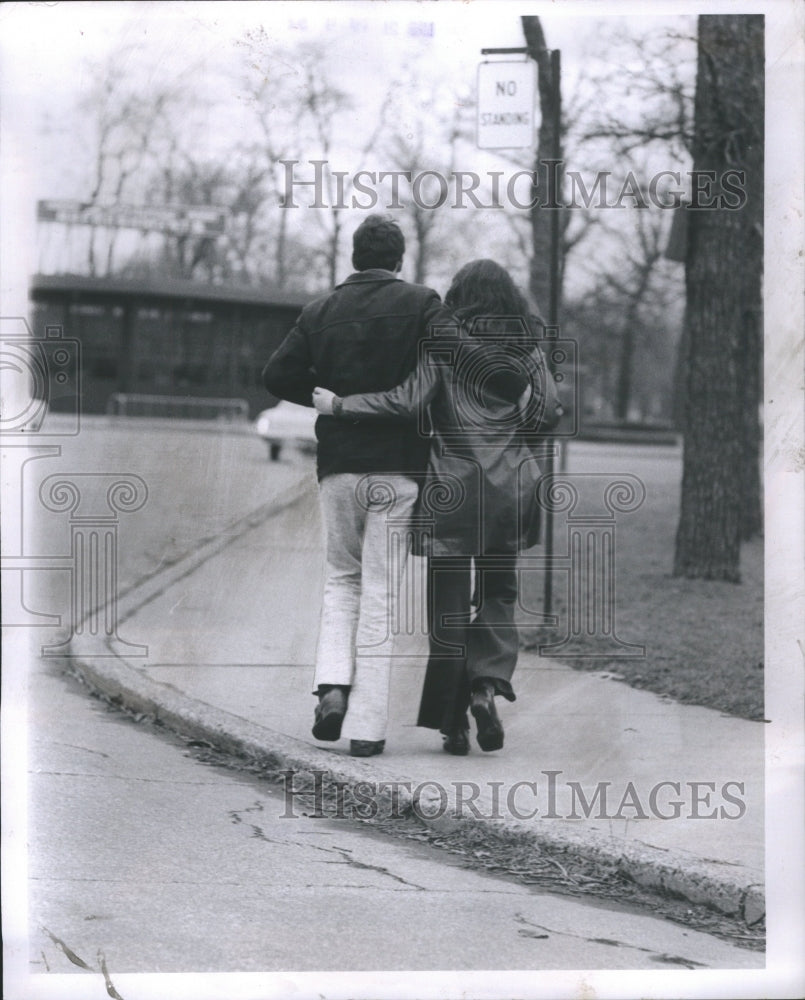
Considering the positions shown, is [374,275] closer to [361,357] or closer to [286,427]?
[361,357]

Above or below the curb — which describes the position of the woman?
above

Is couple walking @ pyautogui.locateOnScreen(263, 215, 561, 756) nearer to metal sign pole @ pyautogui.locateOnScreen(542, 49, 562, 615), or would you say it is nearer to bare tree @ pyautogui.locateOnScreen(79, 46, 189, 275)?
metal sign pole @ pyautogui.locateOnScreen(542, 49, 562, 615)

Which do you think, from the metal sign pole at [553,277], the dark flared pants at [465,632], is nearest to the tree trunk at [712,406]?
the metal sign pole at [553,277]

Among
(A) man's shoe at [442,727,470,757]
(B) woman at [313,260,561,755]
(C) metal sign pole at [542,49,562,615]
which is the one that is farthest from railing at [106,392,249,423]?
(A) man's shoe at [442,727,470,757]

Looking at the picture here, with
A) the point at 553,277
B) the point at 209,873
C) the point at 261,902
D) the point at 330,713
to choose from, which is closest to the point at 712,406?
the point at 553,277

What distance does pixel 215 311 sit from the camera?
520cm

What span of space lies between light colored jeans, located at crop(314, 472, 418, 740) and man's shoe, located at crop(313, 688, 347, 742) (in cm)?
4

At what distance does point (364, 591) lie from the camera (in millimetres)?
5273

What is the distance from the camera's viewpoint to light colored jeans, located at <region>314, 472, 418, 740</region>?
5254 mm

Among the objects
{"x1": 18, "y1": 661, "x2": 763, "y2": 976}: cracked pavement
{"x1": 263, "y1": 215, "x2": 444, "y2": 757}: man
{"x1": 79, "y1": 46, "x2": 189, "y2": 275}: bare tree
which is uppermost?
{"x1": 79, "y1": 46, "x2": 189, "y2": 275}: bare tree

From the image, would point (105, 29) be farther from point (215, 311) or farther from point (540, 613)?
point (540, 613)

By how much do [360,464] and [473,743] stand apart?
3.81ft

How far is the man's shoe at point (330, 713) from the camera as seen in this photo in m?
5.24

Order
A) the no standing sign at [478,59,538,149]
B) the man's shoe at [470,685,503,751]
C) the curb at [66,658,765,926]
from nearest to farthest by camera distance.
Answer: the curb at [66,658,765,926], the no standing sign at [478,59,538,149], the man's shoe at [470,685,503,751]
